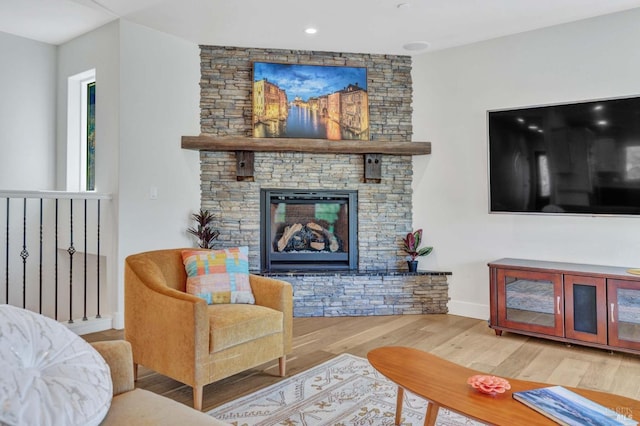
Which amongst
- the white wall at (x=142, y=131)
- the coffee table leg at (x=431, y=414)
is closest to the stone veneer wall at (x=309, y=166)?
the white wall at (x=142, y=131)

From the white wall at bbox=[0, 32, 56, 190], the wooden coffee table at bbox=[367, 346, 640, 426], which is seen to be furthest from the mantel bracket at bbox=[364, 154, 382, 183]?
the white wall at bbox=[0, 32, 56, 190]

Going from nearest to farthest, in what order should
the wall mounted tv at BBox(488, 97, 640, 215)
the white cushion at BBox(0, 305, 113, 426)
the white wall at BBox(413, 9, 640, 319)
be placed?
1. the white cushion at BBox(0, 305, 113, 426)
2. the wall mounted tv at BBox(488, 97, 640, 215)
3. the white wall at BBox(413, 9, 640, 319)

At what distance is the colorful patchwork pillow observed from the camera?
2.77 m

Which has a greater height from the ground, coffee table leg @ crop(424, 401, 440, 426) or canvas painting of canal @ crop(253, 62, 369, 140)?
canvas painting of canal @ crop(253, 62, 369, 140)

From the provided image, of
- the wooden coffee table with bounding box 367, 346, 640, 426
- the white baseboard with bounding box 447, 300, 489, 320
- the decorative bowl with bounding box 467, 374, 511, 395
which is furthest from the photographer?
the white baseboard with bounding box 447, 300, 489, 320

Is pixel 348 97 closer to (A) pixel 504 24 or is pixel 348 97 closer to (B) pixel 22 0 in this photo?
(A) pixel 504 24

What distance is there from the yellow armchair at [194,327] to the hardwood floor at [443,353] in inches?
8.4

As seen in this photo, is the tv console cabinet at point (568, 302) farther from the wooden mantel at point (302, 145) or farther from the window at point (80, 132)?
the window at point (80, 132)

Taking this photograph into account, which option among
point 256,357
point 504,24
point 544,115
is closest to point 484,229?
point 544,115

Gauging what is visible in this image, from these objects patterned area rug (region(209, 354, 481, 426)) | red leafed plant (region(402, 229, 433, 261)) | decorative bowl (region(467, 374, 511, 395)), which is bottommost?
patterned area rug (region(209, 354, 481, 426))

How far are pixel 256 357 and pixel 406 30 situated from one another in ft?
9.95

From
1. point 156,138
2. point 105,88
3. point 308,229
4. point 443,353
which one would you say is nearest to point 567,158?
point 443,353

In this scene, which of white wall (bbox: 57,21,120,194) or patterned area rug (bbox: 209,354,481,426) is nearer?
patterned area rug (bbox: 209,354,481,426)

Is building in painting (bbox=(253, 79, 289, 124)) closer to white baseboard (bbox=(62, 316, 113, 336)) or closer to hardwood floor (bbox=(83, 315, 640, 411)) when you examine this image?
hardwood floor (bbox=(83, 315, 640, 411))
